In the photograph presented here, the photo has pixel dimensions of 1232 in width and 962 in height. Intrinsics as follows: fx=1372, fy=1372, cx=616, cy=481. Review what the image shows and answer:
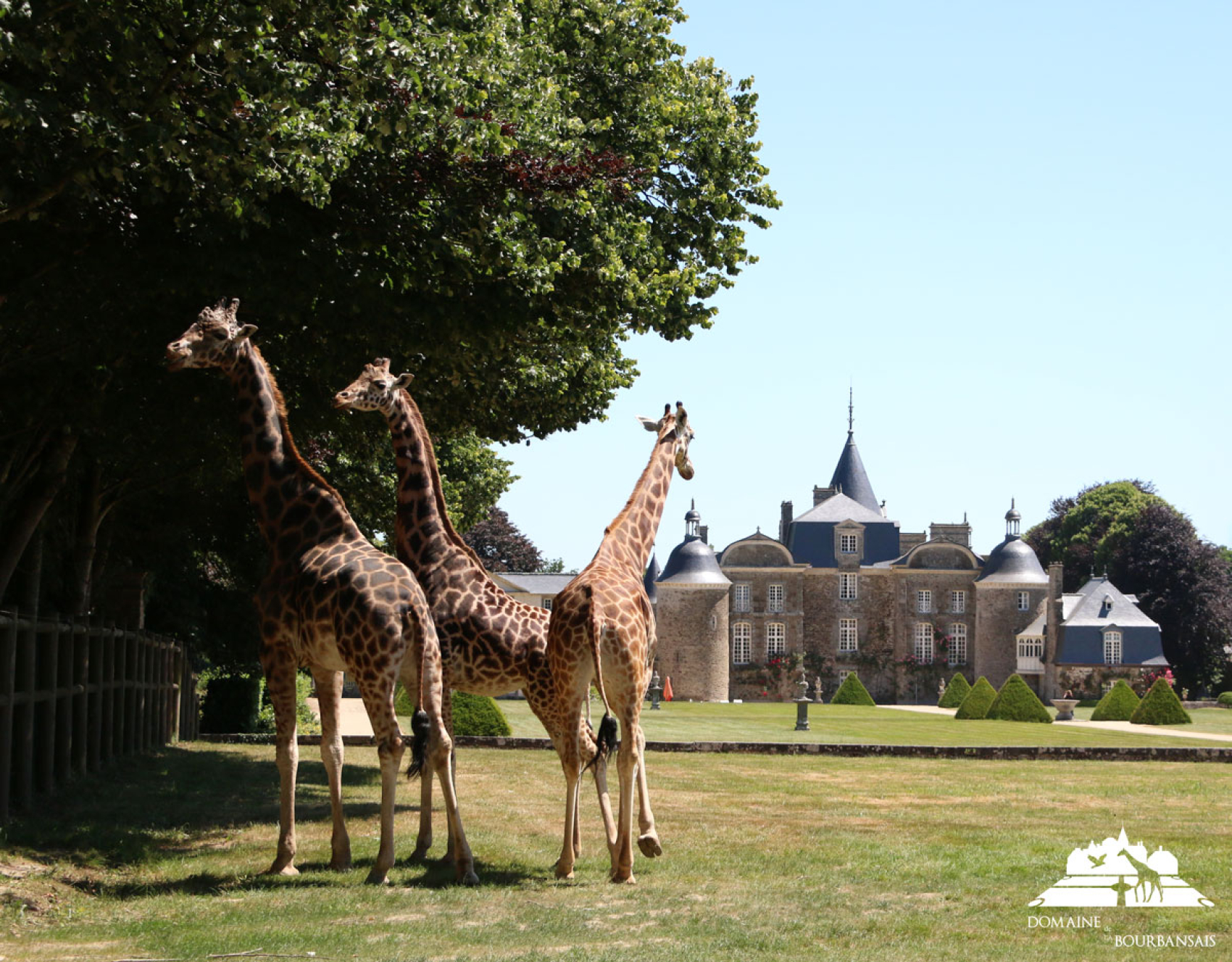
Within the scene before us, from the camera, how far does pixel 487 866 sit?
1047 centimetres

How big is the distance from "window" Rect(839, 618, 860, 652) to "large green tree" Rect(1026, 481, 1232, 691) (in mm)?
15242

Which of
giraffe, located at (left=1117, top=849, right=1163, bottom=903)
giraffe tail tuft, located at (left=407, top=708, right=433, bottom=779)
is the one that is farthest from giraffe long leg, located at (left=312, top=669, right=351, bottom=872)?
giraffe, located at (left=1117, top=849, right=1163, bottom=903)

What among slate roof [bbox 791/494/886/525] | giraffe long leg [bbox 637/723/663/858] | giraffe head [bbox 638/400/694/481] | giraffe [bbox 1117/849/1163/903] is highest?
slate roof [bbox 791/494/886/525]

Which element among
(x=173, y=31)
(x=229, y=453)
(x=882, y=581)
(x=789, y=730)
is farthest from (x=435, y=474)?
(x=882, y=581)

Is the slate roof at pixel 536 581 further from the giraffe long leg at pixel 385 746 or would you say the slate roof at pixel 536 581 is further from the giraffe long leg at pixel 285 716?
the giraffe long leg at pixel 385 746

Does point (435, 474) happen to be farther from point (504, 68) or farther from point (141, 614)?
point (141, 614)

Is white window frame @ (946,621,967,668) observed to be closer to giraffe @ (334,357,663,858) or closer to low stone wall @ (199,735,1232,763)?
low stone wall @ (199,735,1232,763)

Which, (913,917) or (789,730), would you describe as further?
(789,730)

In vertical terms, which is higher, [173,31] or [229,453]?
[173,31]

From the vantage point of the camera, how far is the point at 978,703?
4875 centimetres

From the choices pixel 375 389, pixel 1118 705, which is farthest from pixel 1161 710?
pixel 375 389

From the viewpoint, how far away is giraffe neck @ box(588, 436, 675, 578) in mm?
10664

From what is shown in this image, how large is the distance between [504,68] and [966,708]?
4028 cm

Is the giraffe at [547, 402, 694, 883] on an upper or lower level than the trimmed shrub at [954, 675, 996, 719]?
upper
